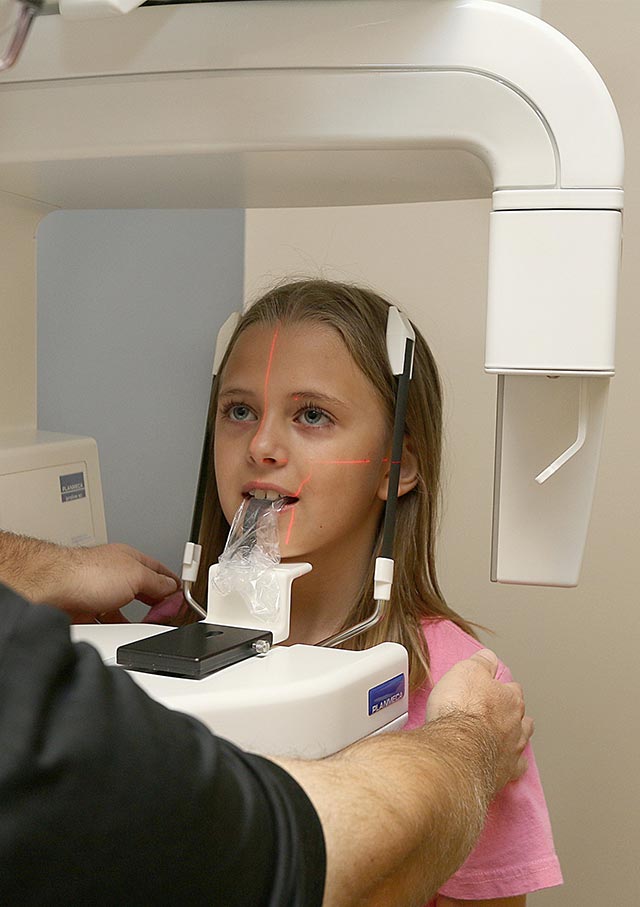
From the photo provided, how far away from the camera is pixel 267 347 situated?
3.53 ft

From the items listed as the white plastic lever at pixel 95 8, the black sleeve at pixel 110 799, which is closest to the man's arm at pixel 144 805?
the black sleeve at pixel 110 799

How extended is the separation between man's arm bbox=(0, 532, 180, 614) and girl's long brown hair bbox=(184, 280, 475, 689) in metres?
0.22

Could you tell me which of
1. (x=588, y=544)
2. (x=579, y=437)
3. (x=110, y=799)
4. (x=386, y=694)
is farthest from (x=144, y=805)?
(x=588, y=544)

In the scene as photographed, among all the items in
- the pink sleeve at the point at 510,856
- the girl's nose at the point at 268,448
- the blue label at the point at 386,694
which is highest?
the girl's nose at the point at 268,448

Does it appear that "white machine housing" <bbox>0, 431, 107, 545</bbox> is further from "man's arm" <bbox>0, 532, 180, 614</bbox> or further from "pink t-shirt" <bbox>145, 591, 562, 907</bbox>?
"pink t-shirt" <bbox>145, 591, 562, 907</bbox>

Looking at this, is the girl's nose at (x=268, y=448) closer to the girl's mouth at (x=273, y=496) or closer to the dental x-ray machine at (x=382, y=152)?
the girl's mouth at (x=273, y=496)

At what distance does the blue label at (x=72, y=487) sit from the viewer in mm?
1013

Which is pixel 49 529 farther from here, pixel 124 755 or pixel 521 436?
pixel 124 755

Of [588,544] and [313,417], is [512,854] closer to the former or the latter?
[313,417]

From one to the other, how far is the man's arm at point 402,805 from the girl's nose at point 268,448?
1.10 feet

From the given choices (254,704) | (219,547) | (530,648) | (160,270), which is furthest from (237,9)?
(530,648)

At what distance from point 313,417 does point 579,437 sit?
357mm

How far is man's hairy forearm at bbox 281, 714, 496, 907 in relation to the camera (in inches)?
20.7

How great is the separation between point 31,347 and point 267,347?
0.80 feet
